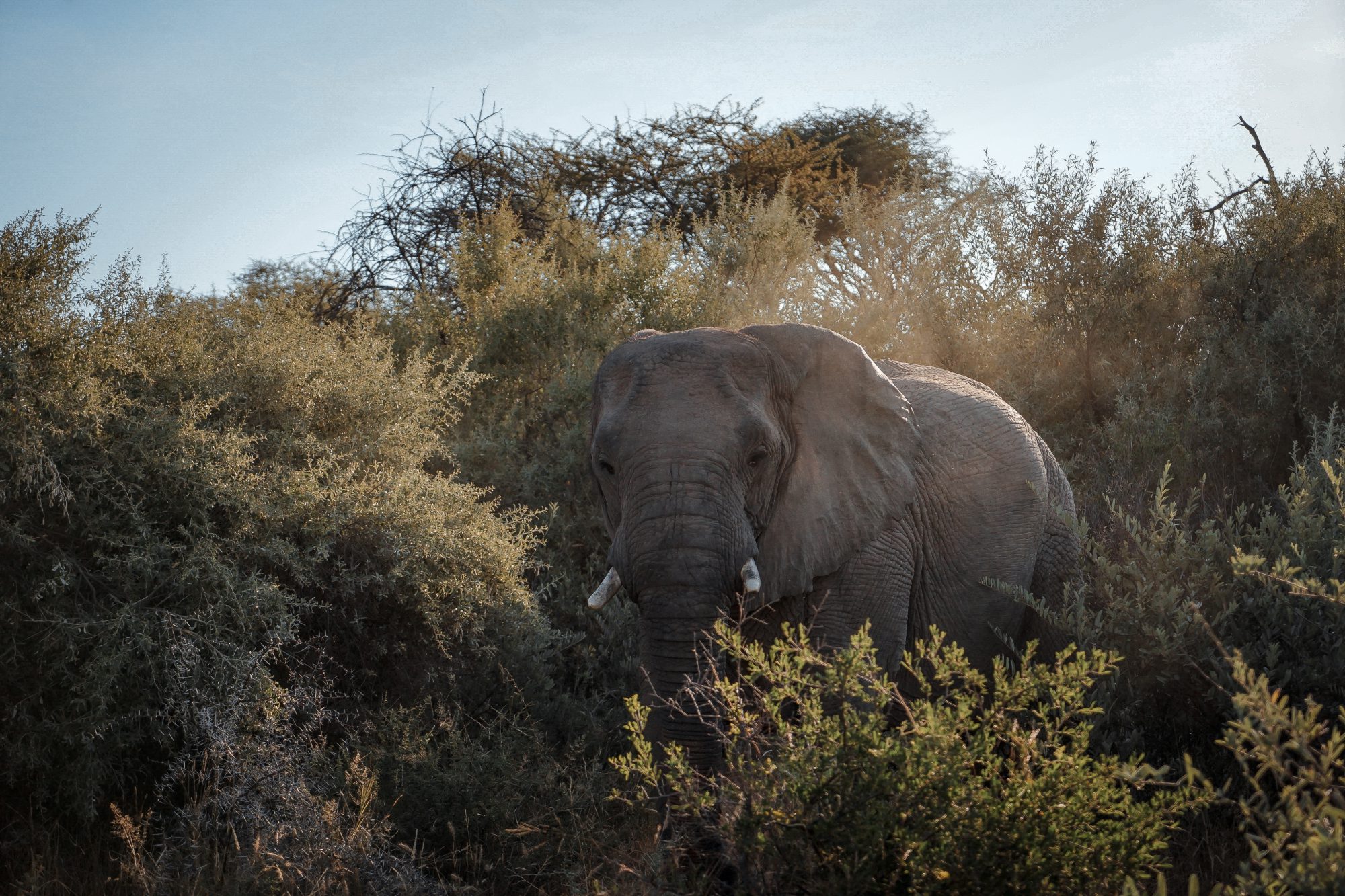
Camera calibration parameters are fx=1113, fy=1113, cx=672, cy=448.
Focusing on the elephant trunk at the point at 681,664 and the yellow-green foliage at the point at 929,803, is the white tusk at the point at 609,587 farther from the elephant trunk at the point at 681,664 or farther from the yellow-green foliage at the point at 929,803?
the yellow-green foliage at the point at 929,803

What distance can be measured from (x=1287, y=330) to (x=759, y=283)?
477cm

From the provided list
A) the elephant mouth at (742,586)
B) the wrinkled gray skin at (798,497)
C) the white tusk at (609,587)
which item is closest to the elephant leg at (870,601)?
the wrinkled gray skin at (798,497)

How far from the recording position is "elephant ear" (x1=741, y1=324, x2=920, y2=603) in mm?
4609

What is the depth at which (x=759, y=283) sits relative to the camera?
11312 mm

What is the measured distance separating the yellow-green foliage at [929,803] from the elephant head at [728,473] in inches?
35.8

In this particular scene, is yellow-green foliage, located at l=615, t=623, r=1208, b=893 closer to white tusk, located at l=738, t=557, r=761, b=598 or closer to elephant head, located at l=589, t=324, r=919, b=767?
elephant head, located at l=589, t=324, r=919, b=767

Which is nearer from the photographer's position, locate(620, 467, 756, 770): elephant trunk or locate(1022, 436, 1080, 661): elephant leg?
locate(620, 467, 756, 770): elephant trunk

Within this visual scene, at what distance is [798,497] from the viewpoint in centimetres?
468

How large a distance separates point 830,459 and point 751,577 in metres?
0.81

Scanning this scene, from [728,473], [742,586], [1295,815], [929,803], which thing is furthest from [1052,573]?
[1295,815]

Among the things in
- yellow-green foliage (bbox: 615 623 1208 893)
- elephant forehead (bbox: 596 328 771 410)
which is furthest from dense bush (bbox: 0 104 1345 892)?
elephant forehead (bbox: 596 328 771 410)

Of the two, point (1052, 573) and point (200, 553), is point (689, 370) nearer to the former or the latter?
point (1052, 573)

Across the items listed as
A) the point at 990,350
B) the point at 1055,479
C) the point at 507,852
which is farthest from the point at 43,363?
the point at 990,350

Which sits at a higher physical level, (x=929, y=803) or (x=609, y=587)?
(x=609, y=587)
